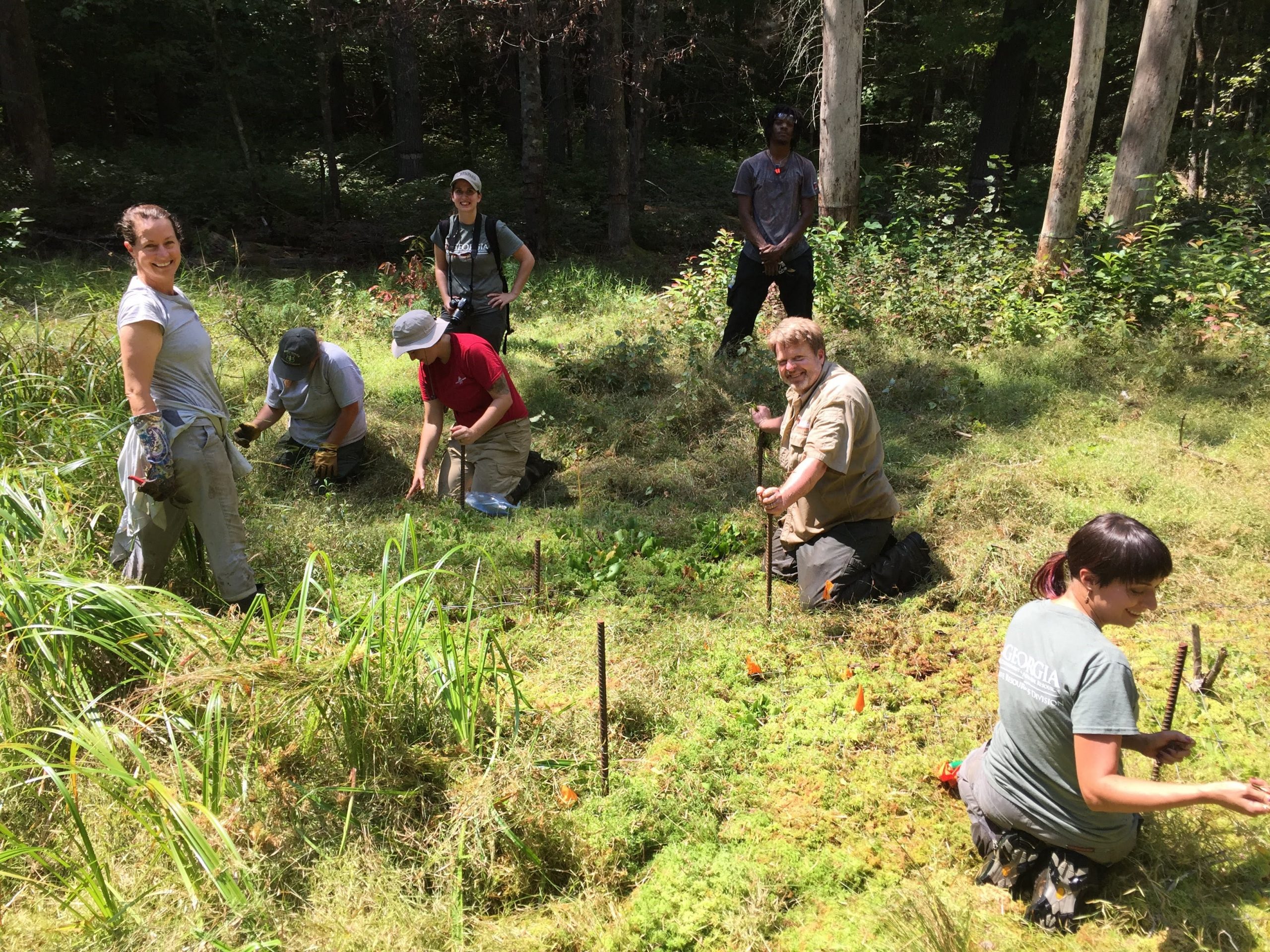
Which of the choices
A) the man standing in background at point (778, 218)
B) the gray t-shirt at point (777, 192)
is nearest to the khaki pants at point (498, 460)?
the man standing in background at point (778, 218)

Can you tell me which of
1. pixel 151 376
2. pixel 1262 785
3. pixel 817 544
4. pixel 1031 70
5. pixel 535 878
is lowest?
pixel 535 878

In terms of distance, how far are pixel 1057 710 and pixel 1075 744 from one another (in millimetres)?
95

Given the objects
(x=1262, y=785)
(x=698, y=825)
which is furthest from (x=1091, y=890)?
(x=698, y=825)

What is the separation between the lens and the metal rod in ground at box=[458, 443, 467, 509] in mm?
5230

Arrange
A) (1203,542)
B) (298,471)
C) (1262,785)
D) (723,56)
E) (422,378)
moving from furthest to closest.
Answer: (723,56)
(298,471)
(422,378)
(1203,542)
(1262,785)

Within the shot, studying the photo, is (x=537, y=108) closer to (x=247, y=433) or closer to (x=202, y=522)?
(x=247, y=433)

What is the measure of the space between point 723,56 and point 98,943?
2036 centimetres

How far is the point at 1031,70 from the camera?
20.2 m

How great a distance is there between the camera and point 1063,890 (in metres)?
2.57

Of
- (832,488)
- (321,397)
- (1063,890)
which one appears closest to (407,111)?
(321,397)

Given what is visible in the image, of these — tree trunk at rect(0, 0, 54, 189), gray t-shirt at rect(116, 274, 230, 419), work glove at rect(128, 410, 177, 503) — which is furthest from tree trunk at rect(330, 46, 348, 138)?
work glove at rect(128, 410, 177, 503)

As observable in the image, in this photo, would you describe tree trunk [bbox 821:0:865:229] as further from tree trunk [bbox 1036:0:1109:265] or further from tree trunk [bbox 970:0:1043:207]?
tree trunk [bbox 970:0:1043:207]

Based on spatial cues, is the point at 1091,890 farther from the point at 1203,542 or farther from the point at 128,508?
the point at 128,508

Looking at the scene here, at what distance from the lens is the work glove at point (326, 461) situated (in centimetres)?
571
